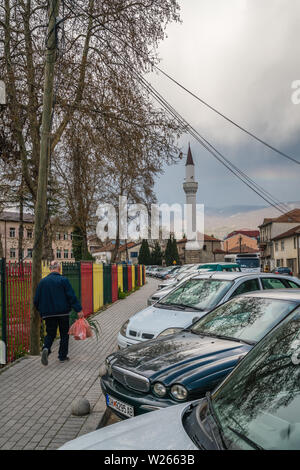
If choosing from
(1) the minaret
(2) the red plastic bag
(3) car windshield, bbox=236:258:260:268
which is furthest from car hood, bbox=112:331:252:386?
(1) the minaret

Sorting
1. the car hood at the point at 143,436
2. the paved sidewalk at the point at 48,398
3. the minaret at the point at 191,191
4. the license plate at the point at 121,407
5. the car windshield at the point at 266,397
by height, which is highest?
the minaret at the point at 191,191

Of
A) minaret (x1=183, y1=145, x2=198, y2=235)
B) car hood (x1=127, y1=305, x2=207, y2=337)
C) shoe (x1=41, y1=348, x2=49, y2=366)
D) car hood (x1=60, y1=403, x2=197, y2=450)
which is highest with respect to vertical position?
minaret (x1=183, y1=145, x2=198, y2=235)

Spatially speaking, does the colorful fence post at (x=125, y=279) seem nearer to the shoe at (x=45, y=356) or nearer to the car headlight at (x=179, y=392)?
the shoe at (x=45, y=356)

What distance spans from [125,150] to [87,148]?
1.25 metres

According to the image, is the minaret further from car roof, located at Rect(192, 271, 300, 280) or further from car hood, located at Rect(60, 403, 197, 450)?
car hood, located at Rect(60, 403, 197, 450)

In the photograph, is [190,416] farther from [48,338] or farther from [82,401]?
[48,338]

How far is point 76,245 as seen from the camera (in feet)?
110

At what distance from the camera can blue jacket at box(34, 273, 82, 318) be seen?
695cm

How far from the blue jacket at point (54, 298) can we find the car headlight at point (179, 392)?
11.9 feet

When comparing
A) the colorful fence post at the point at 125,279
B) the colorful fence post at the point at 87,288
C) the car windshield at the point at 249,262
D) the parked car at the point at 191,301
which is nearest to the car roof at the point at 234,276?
the parked car at the point at 191,301

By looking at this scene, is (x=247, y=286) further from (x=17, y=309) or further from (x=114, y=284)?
(x=114, y=284)

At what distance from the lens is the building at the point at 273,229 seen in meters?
74.6

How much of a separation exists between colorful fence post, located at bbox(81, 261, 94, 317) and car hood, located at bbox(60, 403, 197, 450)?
1072 centimetres
